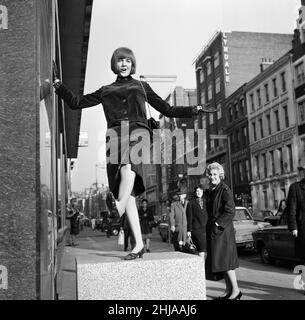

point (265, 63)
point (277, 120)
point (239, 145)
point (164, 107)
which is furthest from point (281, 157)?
point (164, 107)

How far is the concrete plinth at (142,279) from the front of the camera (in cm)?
321

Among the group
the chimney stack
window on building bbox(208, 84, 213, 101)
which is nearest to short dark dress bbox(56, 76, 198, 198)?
the chimney stack

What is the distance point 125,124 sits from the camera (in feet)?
12.3

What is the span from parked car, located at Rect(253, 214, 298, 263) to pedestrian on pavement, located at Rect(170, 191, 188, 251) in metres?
2.21

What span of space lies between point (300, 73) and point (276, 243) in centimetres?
2745

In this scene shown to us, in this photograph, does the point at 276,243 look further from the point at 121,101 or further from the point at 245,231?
the point at 121,101

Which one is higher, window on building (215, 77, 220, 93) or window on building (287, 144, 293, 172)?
window on building (215, 77, 220, 93)

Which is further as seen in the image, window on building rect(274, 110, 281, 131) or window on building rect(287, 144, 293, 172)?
window on building rect(274, 110, 281, 131)

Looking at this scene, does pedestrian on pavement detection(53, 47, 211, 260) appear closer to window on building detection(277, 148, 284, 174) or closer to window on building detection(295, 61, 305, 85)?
window on building detection(295, 61, 305, 85)

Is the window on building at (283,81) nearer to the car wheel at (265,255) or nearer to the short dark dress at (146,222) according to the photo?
the short dark dress at (146,222)

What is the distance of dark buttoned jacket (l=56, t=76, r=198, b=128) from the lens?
12.6 ft

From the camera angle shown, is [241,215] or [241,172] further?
[241,172]

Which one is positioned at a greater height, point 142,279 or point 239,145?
point 239,145

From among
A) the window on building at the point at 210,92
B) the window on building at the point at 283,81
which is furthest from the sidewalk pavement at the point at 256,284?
the window on building at the point at 210,92
